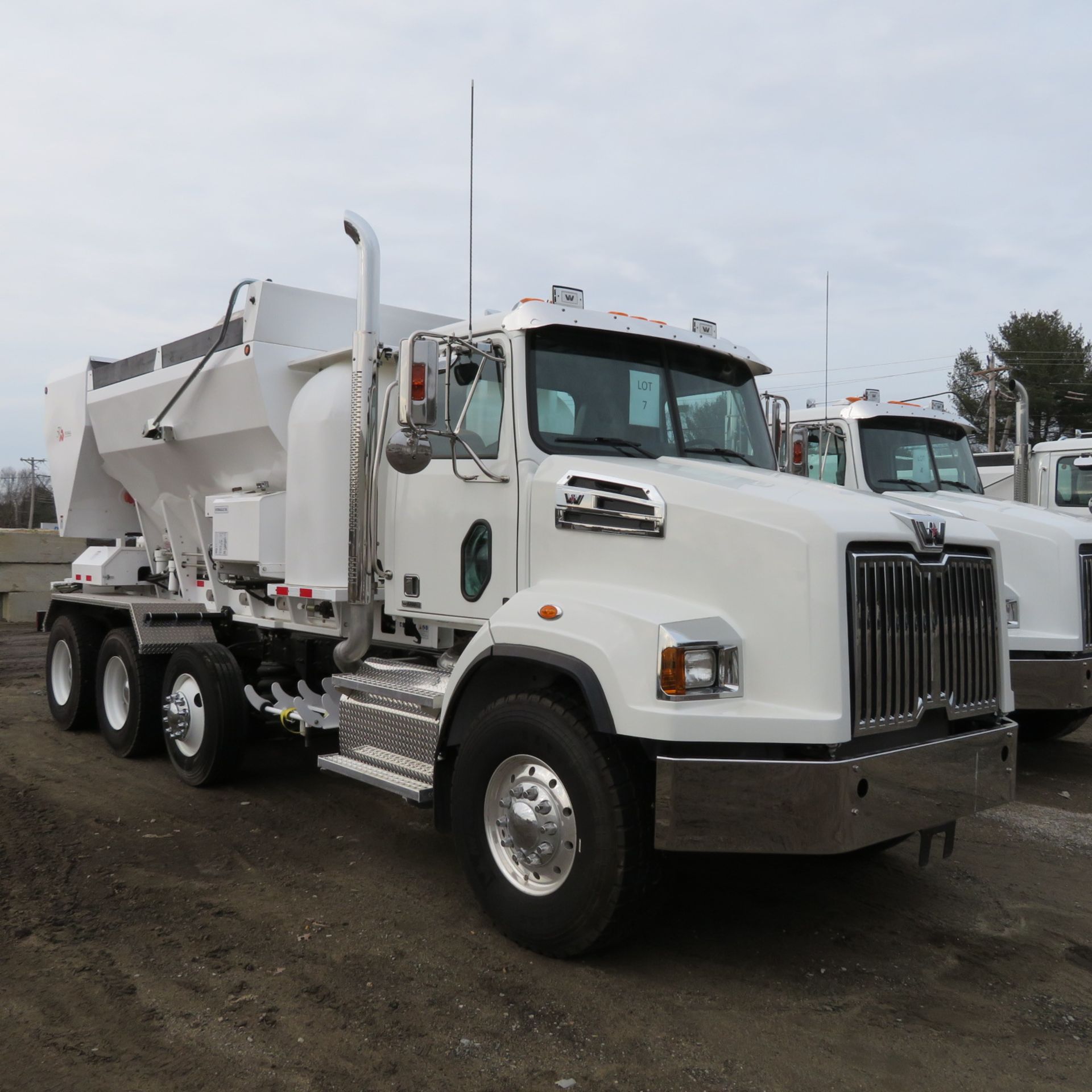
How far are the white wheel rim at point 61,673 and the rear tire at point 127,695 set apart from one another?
741mm

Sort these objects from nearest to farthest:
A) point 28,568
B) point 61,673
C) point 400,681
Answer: point 400,681, point 61,673, point 28,568

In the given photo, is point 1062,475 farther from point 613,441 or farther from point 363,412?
point 363,412

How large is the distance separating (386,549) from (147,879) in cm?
211

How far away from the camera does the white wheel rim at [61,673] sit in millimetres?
9164

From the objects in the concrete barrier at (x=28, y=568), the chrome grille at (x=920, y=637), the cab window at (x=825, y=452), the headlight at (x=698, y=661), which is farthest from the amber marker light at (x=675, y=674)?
the concrete barrier at (x=28, y=568)

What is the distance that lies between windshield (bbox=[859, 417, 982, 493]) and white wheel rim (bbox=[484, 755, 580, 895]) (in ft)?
16.9

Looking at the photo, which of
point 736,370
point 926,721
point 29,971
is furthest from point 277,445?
point 926,721

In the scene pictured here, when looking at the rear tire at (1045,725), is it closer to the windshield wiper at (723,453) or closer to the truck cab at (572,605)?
the truck cab at (572,605)

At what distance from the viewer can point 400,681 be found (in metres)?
5.52

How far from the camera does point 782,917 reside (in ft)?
16.0

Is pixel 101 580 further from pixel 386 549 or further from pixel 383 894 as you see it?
pixel 383 894

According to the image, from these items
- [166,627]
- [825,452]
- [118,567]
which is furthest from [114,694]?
[825,452]

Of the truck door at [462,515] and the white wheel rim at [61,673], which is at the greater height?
the truck door at [462,515]

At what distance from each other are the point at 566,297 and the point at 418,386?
959 millimetres
